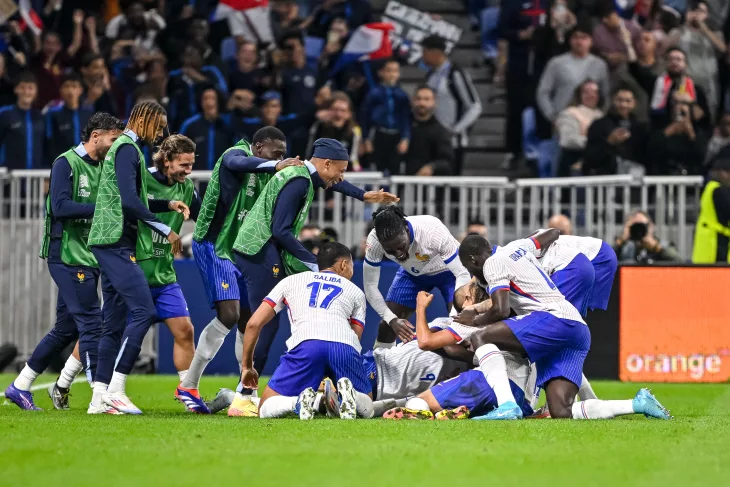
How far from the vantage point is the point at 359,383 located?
9922mm

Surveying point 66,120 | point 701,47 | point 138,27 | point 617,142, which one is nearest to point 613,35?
point 701,47

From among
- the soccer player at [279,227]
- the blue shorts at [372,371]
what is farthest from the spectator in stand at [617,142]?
the blue shorts at [372,371]

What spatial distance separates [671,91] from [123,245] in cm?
1067

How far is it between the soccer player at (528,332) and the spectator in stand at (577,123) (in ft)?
25.0

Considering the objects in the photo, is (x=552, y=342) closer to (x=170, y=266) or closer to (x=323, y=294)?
(x=323, y=294)

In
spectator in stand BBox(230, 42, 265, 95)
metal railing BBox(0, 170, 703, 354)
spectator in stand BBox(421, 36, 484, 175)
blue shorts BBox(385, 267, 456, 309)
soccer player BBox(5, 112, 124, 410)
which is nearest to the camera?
soccer player BBox(5, 112, 124, 410)

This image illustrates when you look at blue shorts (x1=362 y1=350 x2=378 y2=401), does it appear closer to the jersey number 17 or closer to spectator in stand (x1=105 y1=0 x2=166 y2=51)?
the jersey number 17

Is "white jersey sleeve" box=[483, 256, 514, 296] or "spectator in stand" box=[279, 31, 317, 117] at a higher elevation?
"spectator in stand" box=[279, 31, 317, 117]

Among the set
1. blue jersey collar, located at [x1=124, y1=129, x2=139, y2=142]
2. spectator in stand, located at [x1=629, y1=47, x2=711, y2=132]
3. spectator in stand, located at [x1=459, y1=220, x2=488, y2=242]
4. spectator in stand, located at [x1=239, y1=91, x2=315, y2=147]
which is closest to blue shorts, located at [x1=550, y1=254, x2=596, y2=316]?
blue jersey collar, located at [x1=124, y1=129, x2=139, y2=142]

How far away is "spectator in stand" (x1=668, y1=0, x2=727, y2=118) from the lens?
19.1 metres

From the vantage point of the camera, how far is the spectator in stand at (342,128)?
56.3 ft

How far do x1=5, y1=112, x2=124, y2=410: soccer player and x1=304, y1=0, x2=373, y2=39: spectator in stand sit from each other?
9098 millimetres

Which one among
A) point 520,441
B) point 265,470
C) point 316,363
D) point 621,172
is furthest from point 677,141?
point 265,470

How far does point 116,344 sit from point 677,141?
9983mm
